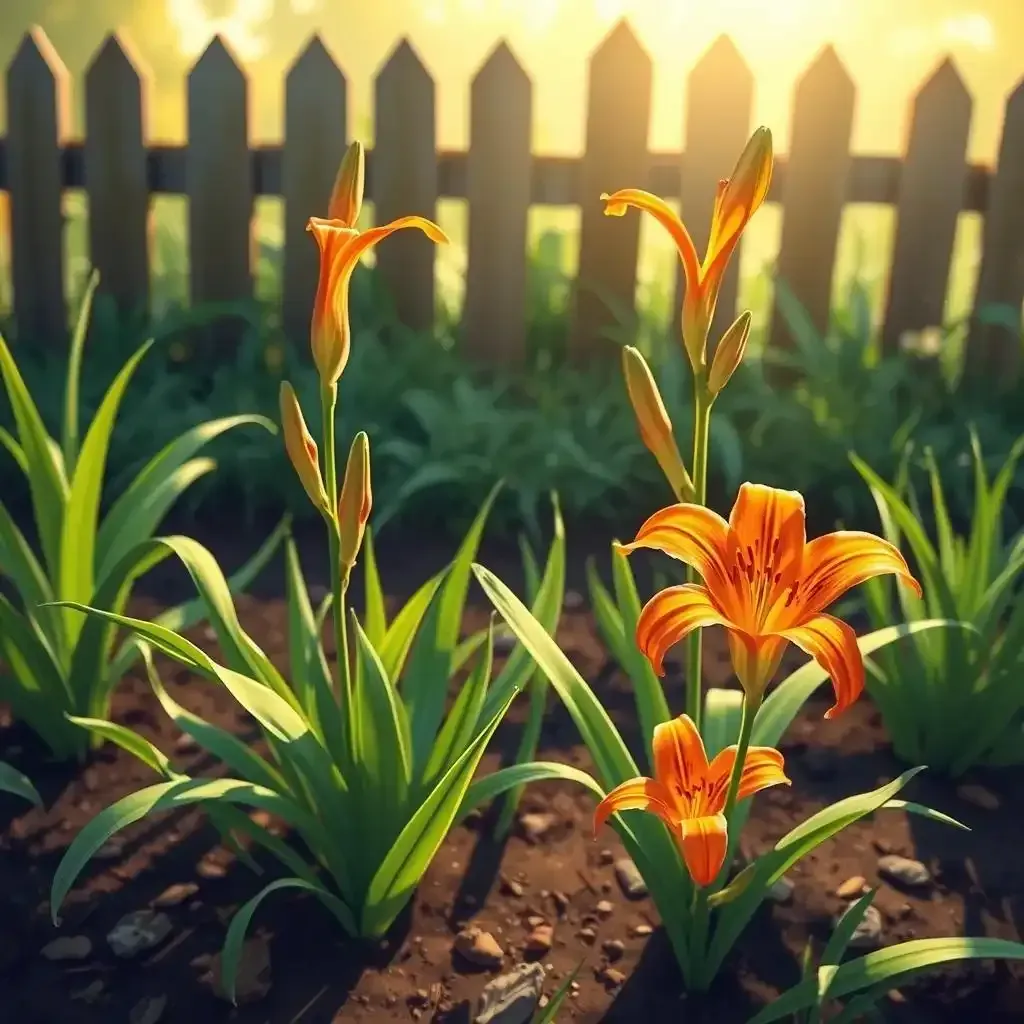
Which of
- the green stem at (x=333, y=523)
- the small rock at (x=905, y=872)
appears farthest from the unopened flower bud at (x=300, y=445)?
the small rock at (x=905, y=872)

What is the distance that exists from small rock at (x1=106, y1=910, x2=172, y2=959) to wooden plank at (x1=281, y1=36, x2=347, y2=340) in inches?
101

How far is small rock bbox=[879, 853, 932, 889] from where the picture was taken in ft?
5.83

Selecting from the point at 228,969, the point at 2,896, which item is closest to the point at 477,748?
the point at 228,969

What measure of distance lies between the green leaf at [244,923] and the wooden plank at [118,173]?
2.86 m


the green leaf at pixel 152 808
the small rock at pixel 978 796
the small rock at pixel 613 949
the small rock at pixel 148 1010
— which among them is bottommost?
the small rock at pixel 148 1010

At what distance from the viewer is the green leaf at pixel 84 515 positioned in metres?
1.80

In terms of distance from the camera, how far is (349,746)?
149cm

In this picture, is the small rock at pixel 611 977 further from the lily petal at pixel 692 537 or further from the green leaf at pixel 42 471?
the green leaf at pixel 42 471

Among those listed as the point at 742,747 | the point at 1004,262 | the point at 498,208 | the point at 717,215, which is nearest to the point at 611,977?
the point at 742,747

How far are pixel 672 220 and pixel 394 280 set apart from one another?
9.69 feet

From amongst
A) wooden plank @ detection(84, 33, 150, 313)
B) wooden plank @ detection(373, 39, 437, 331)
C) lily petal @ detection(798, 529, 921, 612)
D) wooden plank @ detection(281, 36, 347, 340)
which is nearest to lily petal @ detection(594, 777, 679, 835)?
lily petal @ detection(798, 529, 921, 612)

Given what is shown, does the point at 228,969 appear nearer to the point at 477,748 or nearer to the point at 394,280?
the point at 477,748

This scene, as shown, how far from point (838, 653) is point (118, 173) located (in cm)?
358

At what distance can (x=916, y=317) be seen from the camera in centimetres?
404
